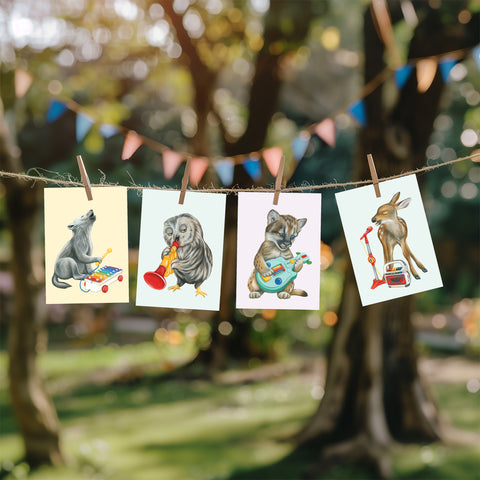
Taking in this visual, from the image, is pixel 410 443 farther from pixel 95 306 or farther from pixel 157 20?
pixel 95 306

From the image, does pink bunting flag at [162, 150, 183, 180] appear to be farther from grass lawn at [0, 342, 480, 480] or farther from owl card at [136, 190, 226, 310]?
grass lawn at [0, 342, 480, 480]

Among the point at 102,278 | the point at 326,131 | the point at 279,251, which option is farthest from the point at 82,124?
the point at 279,251

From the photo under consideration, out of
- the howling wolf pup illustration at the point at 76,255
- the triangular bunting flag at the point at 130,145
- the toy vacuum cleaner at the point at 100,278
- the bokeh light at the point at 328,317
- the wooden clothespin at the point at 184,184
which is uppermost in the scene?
the triangular bunting flag at the point at 130,145

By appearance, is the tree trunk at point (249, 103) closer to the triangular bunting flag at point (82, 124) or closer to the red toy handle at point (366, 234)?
the triangular bunting flag at point (82, 124)

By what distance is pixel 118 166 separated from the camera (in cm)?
Answer: 1537

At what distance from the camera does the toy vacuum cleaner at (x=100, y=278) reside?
2061mm

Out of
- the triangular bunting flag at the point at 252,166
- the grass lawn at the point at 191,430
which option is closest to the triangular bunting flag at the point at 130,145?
the triangular bunting flag at the point at 252,166

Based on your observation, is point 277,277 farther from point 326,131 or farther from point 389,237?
point 326,131

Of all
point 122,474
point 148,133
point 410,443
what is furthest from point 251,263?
point 148,133

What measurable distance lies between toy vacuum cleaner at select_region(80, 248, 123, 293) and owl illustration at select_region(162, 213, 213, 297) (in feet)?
0.59

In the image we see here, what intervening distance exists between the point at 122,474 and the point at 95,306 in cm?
893

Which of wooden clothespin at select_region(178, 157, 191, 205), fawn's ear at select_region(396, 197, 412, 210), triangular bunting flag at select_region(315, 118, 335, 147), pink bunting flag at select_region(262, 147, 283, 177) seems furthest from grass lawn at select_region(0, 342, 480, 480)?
wooden clothespin at select_region(178, 157, 191, 205)

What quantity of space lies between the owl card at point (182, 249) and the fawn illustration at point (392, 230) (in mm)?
556

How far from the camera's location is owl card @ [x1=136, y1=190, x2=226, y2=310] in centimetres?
208
